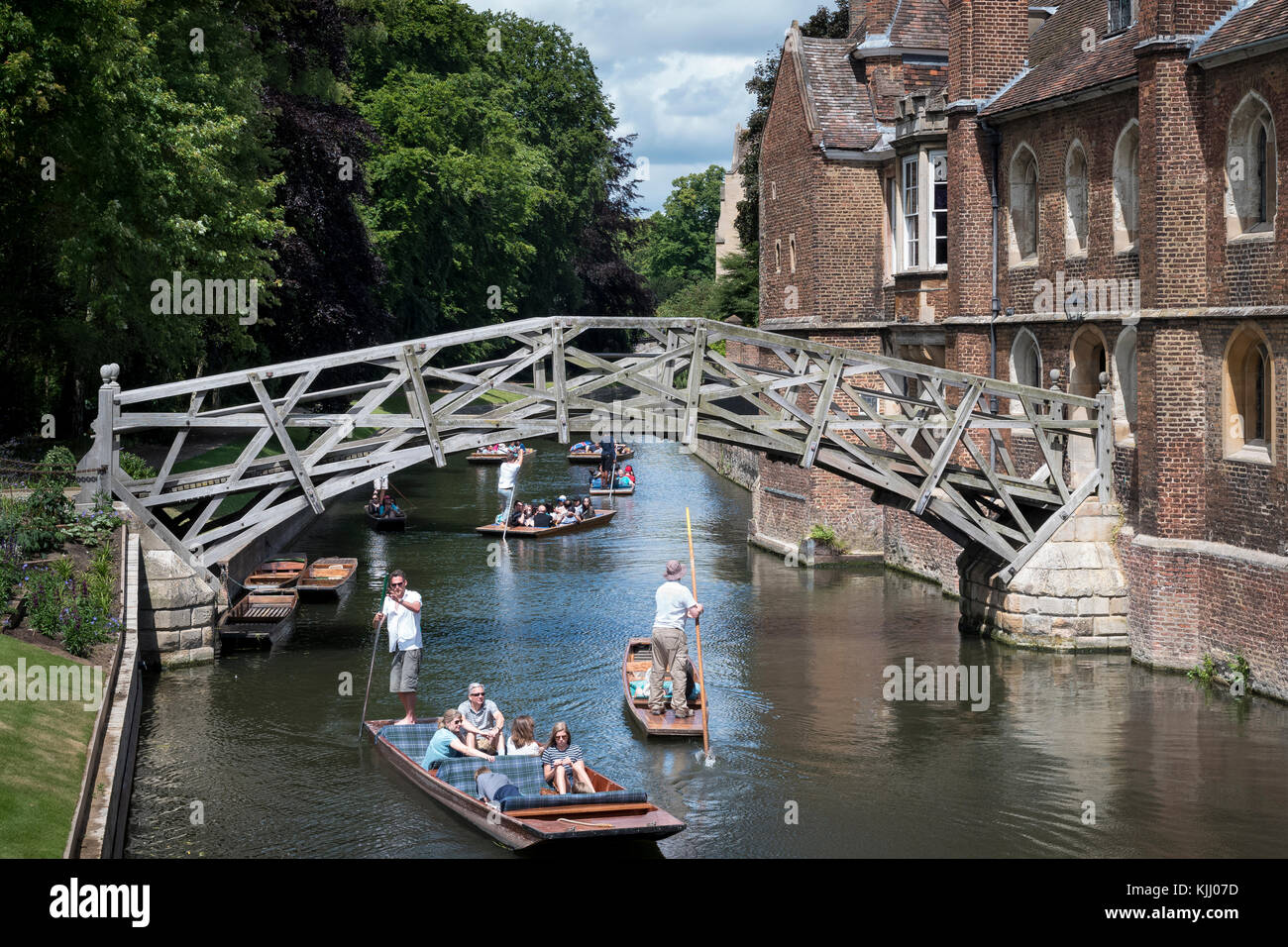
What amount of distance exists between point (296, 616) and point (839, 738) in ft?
35.6

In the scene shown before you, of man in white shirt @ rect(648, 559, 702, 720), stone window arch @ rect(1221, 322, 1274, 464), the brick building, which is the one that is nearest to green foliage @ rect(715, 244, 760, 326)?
the brick building

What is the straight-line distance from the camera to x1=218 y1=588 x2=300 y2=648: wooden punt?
22.0 metres

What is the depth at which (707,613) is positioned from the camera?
25.5m

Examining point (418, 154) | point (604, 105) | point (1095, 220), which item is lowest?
point (1095, 220)

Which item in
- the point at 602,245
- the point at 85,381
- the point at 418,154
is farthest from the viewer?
the point at 602,245

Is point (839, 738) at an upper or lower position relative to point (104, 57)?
lower

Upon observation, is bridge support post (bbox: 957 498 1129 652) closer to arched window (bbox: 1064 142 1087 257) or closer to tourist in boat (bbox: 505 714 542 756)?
arched window (bbox: 1064 142 1087 257)

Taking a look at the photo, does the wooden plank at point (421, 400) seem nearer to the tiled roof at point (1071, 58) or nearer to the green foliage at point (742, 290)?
the tiled roof at point (1071, 58)

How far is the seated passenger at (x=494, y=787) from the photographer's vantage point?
13.8 meters

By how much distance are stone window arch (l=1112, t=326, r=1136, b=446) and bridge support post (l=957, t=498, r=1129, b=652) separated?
3.87ft
